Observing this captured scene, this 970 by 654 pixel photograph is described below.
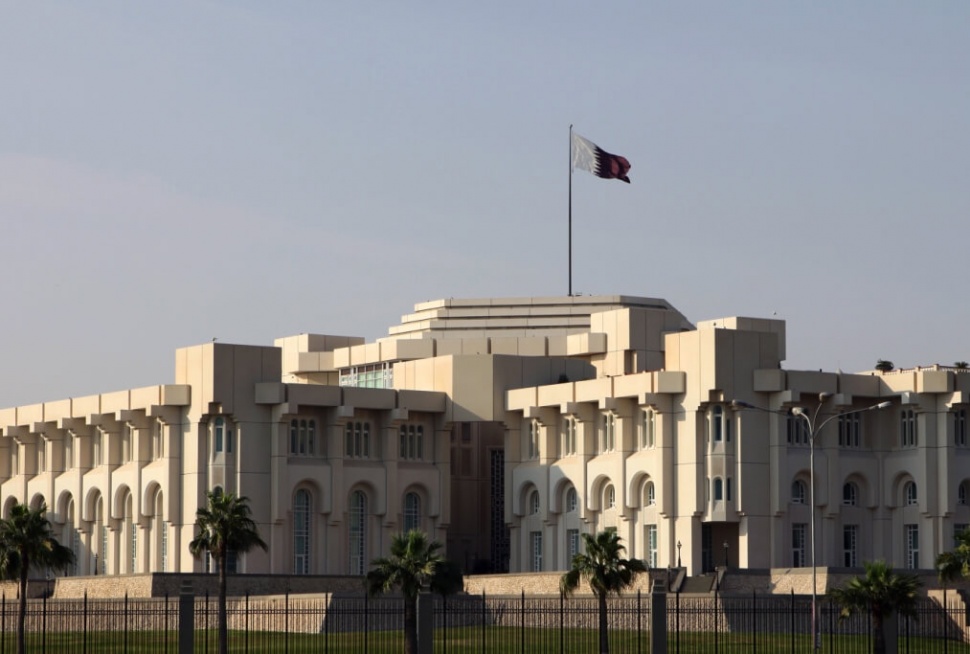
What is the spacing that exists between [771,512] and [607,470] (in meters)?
9.81

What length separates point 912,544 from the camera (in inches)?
4476

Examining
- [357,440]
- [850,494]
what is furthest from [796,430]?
[357,440]

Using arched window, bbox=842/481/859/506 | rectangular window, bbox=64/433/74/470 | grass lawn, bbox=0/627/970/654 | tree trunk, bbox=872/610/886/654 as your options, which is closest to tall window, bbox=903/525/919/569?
arched window, bbox=842/481/859/506

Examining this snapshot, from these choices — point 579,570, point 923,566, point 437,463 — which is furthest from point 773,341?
point 579,570

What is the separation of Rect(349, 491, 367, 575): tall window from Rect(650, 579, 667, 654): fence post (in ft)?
153

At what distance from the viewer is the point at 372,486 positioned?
119500 mm

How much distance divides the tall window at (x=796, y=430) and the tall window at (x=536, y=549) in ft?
53.6

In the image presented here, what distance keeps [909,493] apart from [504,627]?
100 ft

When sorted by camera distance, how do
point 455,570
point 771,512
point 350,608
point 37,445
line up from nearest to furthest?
point 455,570
point 350,608
point 771,512
point 37,445

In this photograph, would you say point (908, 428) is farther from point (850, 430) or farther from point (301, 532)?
point (301, 532)

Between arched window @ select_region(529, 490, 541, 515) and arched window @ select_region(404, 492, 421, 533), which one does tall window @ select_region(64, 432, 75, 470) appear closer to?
arched window @ select_region(404, 492, 421, 533)

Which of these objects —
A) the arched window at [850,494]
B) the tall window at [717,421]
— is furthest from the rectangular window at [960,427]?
the tall window at [717,421]

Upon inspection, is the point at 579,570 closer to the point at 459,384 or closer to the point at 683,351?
the point at 683,351

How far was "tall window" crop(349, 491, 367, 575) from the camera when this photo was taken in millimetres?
119062
